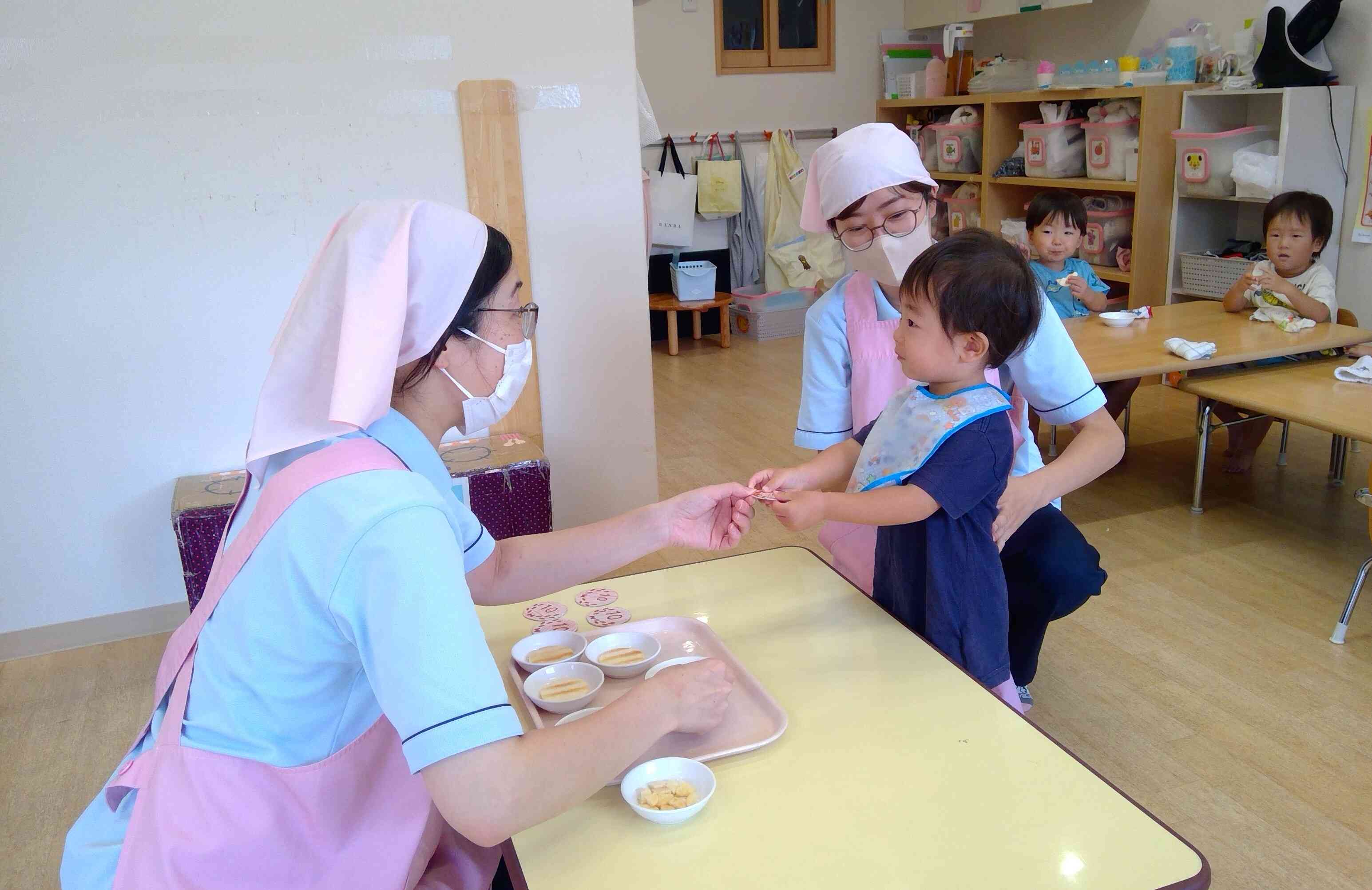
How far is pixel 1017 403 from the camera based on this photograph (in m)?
2.09

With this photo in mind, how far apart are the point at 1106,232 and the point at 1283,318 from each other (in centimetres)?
173

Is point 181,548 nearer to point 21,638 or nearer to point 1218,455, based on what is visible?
point 21,638

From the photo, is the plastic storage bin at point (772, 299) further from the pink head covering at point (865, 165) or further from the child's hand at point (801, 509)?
the child's hand at point (801, 509)

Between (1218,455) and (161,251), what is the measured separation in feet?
12.2

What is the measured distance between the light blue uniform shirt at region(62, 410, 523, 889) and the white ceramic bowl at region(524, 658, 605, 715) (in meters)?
0.22

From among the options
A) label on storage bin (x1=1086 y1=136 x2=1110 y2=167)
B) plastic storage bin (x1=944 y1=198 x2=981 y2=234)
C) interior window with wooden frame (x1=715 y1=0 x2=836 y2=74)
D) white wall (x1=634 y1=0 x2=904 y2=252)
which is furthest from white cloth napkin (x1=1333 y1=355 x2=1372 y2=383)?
interior window with wooden frame (x1=715 y1=0 x2=836 y2=74)

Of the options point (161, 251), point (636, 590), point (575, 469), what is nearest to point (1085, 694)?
point (636, 590)

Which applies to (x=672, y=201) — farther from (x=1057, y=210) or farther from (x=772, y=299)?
(x=1057, y=210)

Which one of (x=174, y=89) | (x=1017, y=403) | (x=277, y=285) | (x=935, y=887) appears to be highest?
(x=174, y=89)

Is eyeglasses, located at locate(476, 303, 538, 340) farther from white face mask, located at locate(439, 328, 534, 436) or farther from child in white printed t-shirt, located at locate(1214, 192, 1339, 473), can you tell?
child in white printed t-shirt, located at locate(1214, 192, 1339, 473)

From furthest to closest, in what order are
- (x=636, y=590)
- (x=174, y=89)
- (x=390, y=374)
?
(x=174, y=89), (x=636, y=590), (x=390, y=374)

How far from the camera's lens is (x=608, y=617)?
1.57 meters

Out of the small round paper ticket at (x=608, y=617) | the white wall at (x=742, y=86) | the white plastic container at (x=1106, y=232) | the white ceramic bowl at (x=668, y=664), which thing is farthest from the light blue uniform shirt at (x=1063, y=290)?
the white ceramic bowl at (x=668, y=664)

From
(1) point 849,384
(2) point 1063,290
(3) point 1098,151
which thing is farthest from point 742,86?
(1) point 849,384
